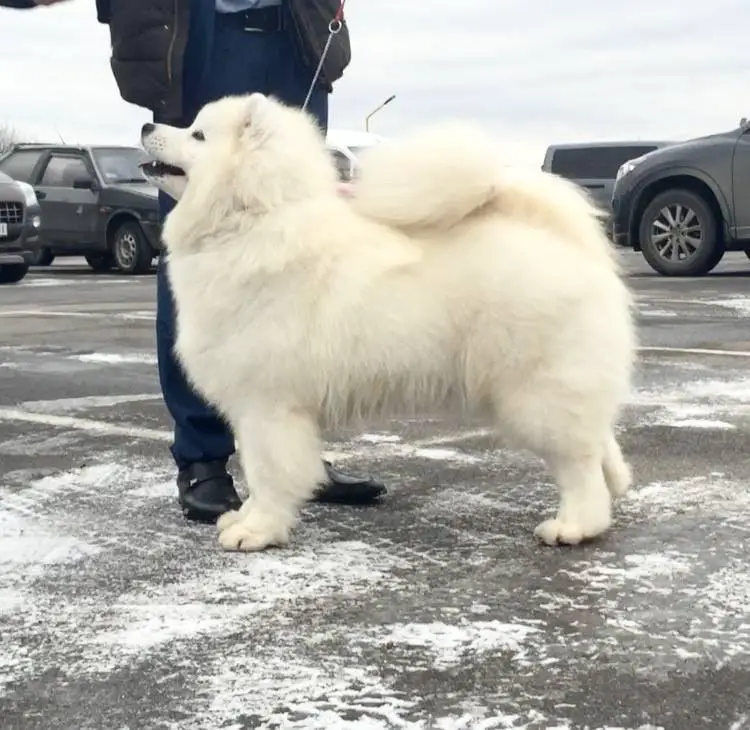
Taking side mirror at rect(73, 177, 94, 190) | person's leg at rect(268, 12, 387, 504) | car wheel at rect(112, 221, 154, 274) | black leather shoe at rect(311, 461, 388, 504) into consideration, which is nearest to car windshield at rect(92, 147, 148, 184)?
side mirror at rect(73, 177, 94, 190)

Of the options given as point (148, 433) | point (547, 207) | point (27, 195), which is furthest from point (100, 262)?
point (547, 207)

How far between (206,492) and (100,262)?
14640mm

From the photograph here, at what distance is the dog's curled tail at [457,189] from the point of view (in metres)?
3.30

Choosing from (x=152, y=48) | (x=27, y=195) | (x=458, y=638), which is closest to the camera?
(x=458, y=638)

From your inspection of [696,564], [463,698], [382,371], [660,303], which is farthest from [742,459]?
[660,303]

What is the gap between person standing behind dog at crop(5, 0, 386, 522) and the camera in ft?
11.7

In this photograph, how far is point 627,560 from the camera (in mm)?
3207

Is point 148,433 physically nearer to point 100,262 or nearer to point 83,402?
point 83,402

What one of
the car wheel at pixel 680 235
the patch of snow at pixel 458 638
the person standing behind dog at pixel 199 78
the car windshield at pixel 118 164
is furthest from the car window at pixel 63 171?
the patch of snow at pixel 458 638

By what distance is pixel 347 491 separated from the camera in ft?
12.9

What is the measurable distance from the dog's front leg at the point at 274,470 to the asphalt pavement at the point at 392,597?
0.29ft

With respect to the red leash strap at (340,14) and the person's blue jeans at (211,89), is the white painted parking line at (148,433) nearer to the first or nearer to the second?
the person's blue jeans at (211,89)

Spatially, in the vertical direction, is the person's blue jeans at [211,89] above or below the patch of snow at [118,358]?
above

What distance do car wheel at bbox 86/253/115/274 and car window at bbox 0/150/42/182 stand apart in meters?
1.61
